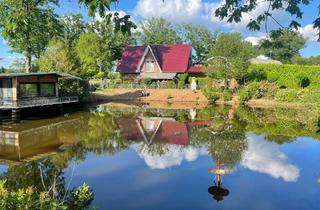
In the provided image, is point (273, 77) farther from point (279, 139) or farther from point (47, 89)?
point (47, 89)

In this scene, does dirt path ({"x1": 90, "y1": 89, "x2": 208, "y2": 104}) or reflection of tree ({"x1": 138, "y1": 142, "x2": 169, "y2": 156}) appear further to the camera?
dirt path ({"x1": 90, "y1": 89, "x2": 208, "y2": 104})

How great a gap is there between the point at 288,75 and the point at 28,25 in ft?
146

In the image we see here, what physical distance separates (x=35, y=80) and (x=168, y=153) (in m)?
20.9

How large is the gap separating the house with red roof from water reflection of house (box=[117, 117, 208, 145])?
24.3 meters

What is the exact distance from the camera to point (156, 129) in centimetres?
2533

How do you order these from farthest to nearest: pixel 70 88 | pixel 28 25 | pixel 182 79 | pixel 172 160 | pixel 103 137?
pixel 182 79
pixel 70 88
pixel 103 137
pixel 172 160
pixel 28 25

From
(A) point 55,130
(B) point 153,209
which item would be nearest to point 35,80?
(A) point 55,130

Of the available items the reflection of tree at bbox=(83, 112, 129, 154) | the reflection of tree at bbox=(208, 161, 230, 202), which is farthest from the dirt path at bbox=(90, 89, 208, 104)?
the reflection of tree at bbox=(208, 161, 230, 202)

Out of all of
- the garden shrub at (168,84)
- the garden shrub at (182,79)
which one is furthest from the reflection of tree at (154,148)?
the garden shrub at (168,84)

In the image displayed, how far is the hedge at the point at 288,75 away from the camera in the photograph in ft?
144

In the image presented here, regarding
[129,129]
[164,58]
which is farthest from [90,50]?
[129,129]

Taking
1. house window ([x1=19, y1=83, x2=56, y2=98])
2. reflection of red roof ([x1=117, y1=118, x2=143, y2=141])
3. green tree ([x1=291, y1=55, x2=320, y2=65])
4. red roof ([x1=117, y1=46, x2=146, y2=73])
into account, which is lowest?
reflection of red roof ([x1=117, y1=118, x2=143, y2=141])

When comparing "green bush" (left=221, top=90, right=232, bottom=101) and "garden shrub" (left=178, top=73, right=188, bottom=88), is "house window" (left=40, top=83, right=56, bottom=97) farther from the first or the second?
"green bush" (left=221, top=90, right=232, bottom=101)

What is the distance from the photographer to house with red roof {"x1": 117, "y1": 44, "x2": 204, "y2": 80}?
54312 mm
